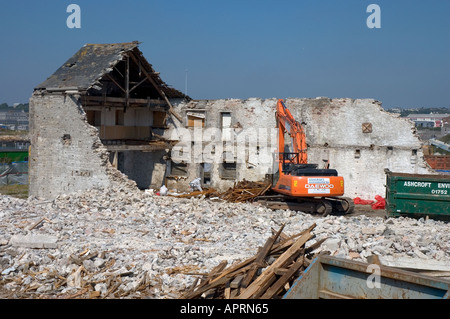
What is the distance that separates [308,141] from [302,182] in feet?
17.9

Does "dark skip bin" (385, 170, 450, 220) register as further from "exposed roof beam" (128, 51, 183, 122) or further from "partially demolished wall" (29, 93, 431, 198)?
"exposed roof beam" (128, 51, 183, 122)

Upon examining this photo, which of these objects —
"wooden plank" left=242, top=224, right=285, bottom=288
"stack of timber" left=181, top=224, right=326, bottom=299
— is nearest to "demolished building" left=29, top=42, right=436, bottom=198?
"wooden plank" left=242, top=224, right=285, bottom=288

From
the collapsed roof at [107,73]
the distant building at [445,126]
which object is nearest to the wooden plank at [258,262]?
the collapsed roof at [107,73]

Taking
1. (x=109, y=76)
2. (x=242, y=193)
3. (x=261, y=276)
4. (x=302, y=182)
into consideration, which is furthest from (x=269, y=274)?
(x=109, y=76)

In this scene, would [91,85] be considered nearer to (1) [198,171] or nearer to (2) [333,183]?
(1) [198,171]

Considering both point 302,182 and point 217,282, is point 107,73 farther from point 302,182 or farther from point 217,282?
point 217,282

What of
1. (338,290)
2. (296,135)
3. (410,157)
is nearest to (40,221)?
(338,290)

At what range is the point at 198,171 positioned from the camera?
23.6m

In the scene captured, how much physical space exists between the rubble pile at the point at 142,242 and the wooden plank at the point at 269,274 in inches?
36.8

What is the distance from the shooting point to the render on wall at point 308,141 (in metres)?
20.9

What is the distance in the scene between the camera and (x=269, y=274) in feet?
25.9

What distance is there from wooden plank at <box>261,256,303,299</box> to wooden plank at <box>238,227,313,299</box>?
116mm

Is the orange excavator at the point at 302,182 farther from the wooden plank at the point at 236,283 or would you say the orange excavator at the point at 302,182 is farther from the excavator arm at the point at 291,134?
the wooden plank at the point at 236,283

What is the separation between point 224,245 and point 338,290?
4476 mm
